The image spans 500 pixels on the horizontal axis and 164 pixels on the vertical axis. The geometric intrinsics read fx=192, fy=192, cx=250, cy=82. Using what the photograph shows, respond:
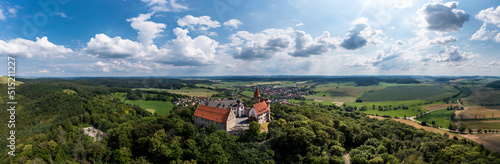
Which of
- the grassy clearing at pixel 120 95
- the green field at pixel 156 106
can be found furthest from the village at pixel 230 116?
the grassy clearing at pixel 120 95

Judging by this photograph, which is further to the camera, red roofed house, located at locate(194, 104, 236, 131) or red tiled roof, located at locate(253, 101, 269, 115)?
red tiled roof, located at locate(253, 101, 269, 115)

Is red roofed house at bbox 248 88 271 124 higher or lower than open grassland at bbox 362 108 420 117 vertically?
higher

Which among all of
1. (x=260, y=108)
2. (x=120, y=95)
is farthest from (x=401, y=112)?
(x=120, y=95)

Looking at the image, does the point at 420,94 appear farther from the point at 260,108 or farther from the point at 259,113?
the point at 259,113

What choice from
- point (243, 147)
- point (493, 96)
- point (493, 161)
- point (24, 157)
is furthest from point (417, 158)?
point (24, 157)

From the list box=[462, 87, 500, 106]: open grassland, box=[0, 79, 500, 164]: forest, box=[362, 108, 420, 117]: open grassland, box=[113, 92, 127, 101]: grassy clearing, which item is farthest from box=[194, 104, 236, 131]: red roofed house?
box=[113, 92, 127, 101]: grassy clearing

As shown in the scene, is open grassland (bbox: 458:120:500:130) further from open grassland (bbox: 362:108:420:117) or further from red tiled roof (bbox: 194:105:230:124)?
open grassland (bbox: 362:108:420:117)

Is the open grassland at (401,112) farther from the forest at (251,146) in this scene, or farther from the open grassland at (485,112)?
the open grassland at (485,112)

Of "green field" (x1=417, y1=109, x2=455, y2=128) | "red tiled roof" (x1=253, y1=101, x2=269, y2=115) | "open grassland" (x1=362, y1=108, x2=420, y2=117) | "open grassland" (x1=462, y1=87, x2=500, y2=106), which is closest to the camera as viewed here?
"open grassland" (x1=462, y1=87, x2=500, y2=106)
